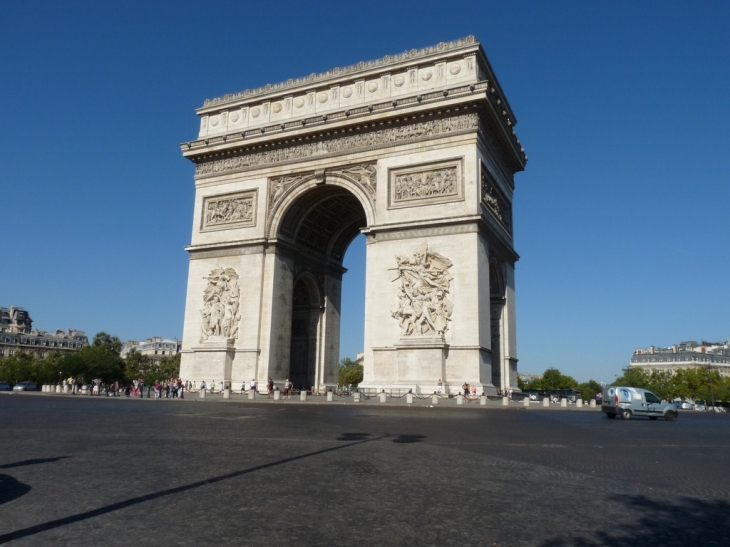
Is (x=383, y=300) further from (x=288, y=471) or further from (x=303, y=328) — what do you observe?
(x=288, y=471)

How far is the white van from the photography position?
19.4 meters

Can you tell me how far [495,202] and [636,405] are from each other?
43.2 ft

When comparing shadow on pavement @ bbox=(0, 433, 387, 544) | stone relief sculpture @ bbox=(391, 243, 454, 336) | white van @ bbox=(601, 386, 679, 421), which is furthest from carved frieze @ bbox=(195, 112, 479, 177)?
shadow on pavement @ bbox=(0, 433, 387, 544)

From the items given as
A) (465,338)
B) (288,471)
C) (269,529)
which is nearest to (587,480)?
(288,471)

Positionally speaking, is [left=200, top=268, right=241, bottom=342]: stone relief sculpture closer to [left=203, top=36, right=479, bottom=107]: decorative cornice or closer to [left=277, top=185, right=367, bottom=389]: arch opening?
[left=277, top=185, right=367, bottom=389]: arch opening

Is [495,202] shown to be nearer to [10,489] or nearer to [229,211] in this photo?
[229,211]

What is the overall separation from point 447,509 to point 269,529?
135 centimetres

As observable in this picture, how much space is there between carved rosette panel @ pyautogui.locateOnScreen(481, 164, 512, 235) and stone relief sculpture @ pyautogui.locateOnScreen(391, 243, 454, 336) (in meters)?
3.84

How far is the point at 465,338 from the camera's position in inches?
993

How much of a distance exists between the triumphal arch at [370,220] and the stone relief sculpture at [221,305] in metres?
0.07

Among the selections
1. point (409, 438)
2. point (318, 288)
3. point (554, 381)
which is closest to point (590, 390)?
point (554, 381)

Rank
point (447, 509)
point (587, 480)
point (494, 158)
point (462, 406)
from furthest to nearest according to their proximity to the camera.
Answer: point (494, 158)
point (462, 406)
point (587, 480)
point (447, 509)

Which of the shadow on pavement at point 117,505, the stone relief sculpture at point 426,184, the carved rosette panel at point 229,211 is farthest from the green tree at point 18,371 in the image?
the shadow on pavement at point 117,505

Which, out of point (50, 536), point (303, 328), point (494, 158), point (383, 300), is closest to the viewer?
point (50, 536)
